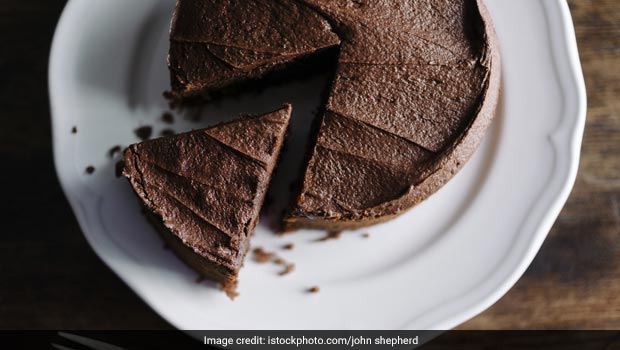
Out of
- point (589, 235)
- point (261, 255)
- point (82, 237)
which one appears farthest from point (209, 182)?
point (589, 235)

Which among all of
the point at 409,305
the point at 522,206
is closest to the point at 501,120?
the point at 522,206

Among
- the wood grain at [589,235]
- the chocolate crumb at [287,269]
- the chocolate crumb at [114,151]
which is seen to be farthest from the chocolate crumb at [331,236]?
the chocolate crumb at [114,151]

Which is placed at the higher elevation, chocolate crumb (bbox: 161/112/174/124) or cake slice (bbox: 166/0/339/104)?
cake slice (bbox: 166/0/339/104)

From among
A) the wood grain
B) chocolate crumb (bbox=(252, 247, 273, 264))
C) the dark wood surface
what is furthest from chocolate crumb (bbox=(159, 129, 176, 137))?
the wood grain

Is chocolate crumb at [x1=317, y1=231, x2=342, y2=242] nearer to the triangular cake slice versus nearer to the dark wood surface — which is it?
the triangular cake slice

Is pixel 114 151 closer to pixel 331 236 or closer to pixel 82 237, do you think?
pixel 82 237

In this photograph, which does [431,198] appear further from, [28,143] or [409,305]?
[28,143]

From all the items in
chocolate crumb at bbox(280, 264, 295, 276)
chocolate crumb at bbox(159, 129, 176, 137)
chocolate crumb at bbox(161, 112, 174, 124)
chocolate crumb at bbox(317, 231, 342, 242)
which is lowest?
chocolate crumb at bbox(280, 264, 295, 276)
